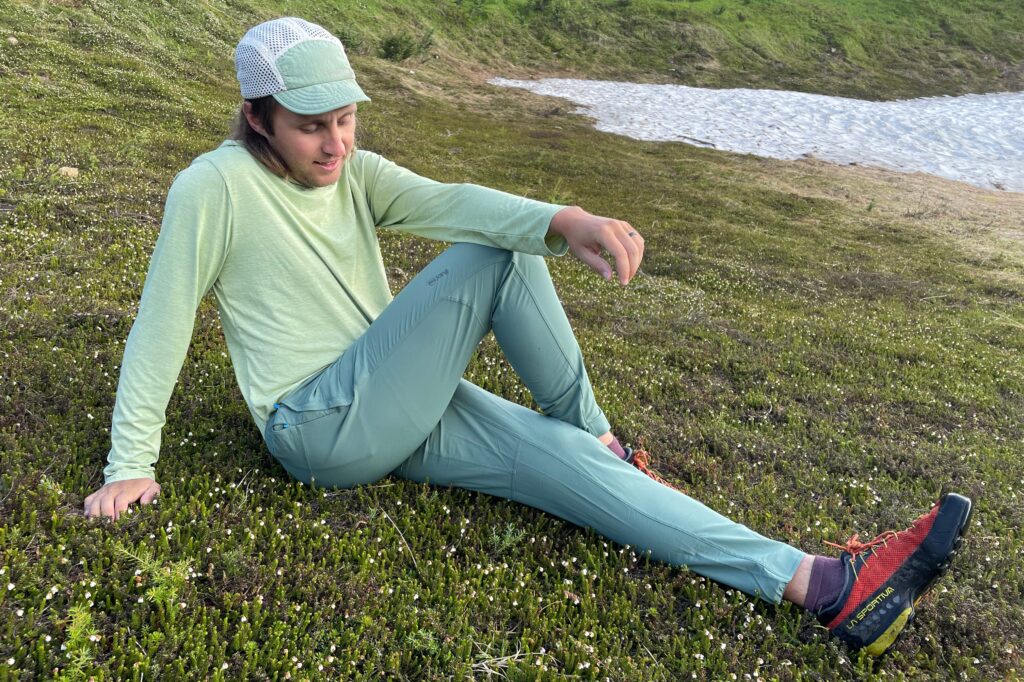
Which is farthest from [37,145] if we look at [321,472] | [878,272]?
[878,272]

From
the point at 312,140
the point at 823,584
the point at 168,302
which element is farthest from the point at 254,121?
the point at 823,584

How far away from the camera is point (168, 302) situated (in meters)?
4.07

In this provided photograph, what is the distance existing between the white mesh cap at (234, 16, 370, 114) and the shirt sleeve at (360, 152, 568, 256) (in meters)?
0.92

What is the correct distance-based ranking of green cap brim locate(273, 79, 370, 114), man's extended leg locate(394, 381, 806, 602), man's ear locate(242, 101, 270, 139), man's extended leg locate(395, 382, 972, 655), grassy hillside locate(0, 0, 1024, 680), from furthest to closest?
man's extended leg locate(394, 381, 806, 602)
man's ear locate(242, 101, 270, 139)
man's extended leg locate(395, 382, 972, 655)
green cap brim locate(273, 79, 370, 114)
grassy hillside locate(0, 0, 1024, 680)

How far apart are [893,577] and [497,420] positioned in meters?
2.68

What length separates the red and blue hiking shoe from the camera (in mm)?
4090

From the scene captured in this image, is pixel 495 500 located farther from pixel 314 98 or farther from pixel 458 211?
pixel 314 98

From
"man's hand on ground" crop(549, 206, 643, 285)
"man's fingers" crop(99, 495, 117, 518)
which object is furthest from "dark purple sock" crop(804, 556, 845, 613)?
"man's fingers" crop(99, 495, 117, 518)

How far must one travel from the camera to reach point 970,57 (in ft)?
211

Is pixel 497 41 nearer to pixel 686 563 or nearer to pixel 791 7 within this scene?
pixel 791 7

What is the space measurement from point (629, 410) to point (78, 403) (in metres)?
5.55

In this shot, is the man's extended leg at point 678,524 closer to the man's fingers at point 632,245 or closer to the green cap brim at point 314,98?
the man's fingers at point 632,245

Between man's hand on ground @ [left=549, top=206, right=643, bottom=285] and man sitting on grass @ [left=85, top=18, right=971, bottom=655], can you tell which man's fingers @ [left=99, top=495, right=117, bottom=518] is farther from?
man's hand on ground @ [left=549, top=206, right=643, bottom=285]

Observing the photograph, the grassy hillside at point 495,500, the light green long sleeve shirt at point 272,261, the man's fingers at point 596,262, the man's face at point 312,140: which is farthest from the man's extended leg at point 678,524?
the man's face at point 312,140
